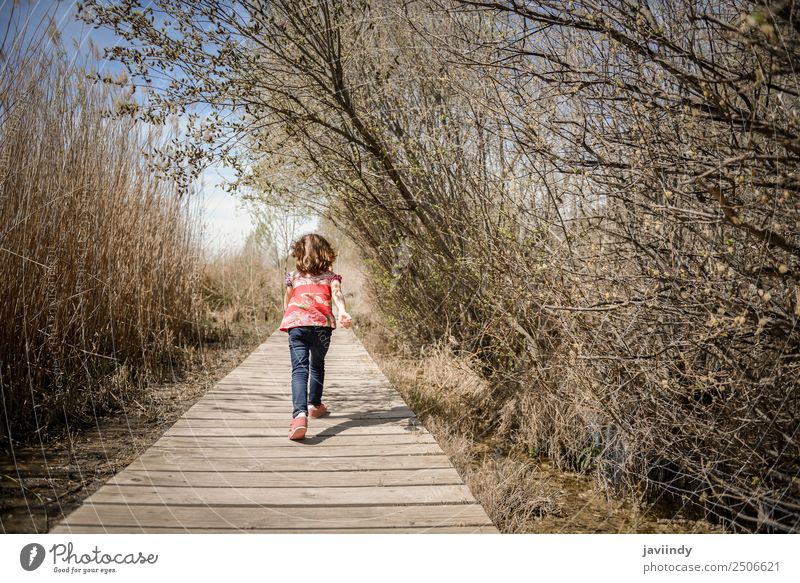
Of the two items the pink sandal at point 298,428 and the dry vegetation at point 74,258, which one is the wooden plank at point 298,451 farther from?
the dry vegetation at point 74,258

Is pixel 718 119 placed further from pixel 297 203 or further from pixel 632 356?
pixel 297 203

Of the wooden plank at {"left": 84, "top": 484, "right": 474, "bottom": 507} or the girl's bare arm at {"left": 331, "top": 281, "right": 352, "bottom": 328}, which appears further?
the girl's bare arm at {"left": 331, "top": 281, "right": 352, "bottom": 328}

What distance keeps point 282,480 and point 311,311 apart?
1160mm

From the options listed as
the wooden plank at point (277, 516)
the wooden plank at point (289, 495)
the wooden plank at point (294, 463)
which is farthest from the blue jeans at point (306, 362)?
the wooden plank at point (277, 516)

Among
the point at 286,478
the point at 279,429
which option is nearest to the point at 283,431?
the point at 279,429

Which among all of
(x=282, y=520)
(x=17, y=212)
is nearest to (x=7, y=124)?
(x=17, y=212)

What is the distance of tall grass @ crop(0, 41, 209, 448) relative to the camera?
2.51m

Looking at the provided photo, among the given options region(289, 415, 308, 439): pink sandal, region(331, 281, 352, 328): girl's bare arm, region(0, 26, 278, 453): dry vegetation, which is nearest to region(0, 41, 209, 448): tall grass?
region(0, 26, 278, 453): dry vegetation

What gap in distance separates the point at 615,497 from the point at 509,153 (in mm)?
2233

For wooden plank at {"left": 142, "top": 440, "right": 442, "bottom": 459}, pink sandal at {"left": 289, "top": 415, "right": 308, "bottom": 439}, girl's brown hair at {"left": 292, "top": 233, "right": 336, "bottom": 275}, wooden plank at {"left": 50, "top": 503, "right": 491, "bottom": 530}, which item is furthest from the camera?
girl's brown hair at {"left": 292, "top": 233, "right": 336, "bottom": 275}

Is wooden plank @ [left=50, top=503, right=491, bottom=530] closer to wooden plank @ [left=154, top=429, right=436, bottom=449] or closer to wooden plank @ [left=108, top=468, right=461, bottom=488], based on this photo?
wooden plank @ [left=108, top=468, right=461, bottom=488]

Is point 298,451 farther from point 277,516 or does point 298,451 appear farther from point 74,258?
point 74,258

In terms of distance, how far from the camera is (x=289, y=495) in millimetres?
1997

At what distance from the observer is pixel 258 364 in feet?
16.2
